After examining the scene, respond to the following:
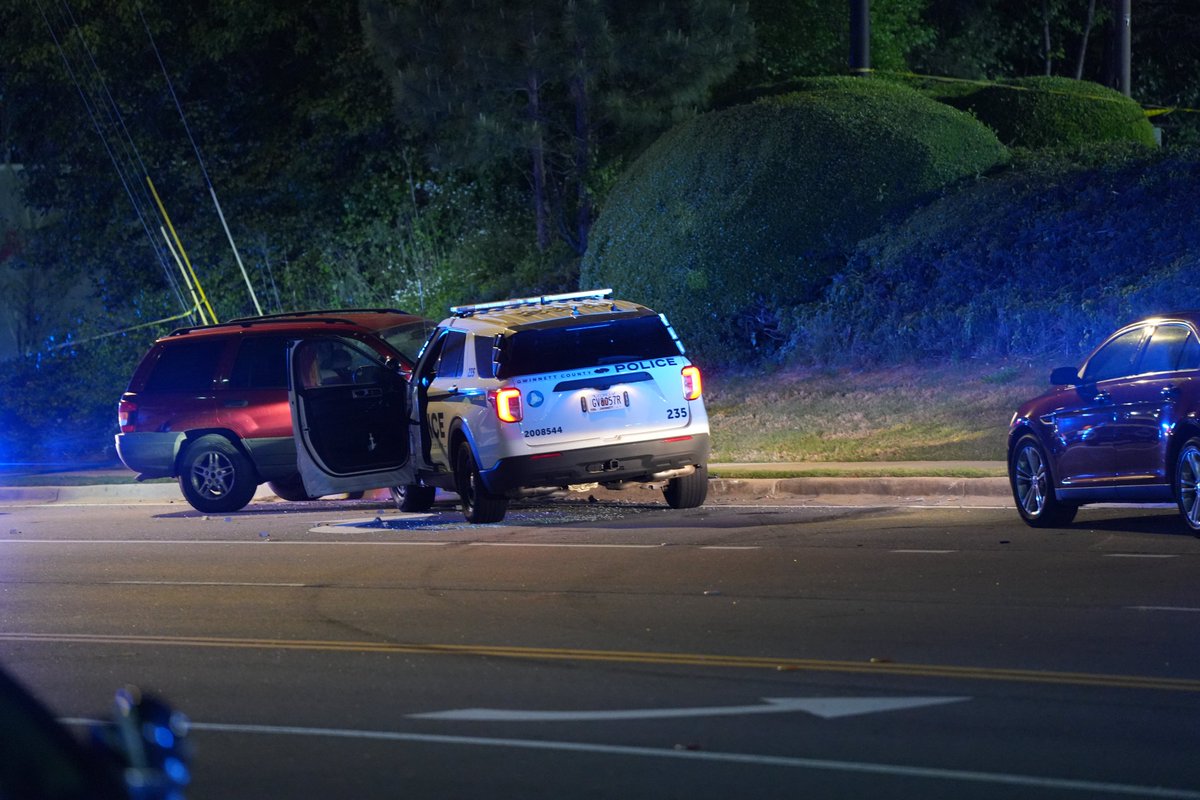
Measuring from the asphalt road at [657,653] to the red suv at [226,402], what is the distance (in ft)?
9.76

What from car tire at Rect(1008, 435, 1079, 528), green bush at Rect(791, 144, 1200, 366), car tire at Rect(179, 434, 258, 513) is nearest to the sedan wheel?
car tire at Rect(1008, 435, 1079, 528)

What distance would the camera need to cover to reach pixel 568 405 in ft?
48.9

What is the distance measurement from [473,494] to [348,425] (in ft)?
5.77

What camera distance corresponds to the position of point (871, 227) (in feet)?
79.5

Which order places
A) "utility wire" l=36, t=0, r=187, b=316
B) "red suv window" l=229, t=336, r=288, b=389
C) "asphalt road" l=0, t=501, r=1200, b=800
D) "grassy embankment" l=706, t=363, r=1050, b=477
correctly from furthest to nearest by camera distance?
"utility wire" l=36, t=0, r=187, b=316 → "grassy embankment" l=706, t=363, r=1050, b=477 → "red suv window" l=229, t=336, r=288, b=389 → "asphalt road" l=0, t=501, r=1200, b=800

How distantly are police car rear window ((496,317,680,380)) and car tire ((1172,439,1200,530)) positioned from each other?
4555mm

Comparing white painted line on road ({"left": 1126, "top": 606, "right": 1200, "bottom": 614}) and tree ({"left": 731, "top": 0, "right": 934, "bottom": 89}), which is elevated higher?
tree ({"left": 731, "top": 0, "right": 934, "bottom": 89})

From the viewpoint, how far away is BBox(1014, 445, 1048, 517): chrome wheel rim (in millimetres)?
13805

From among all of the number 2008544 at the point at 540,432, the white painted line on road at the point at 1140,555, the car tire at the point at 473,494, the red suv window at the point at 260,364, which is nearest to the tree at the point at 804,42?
the red suv window at the point at 260,364

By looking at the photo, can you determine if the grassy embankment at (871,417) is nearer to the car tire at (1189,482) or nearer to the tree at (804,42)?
the car tire at (1189,482)

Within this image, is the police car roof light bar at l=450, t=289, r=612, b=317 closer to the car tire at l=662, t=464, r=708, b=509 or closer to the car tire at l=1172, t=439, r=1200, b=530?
the car tire at l=662, t=464, r=708, b=509

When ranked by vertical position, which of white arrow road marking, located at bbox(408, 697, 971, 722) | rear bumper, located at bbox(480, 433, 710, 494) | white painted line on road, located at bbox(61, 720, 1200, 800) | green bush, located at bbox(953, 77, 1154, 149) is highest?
green bush, located at bbox(953, 77, 1154, 149)

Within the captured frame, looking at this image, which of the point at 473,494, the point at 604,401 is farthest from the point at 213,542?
the point at 604,401

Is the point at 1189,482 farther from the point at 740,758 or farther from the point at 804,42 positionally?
the point at 804,42
